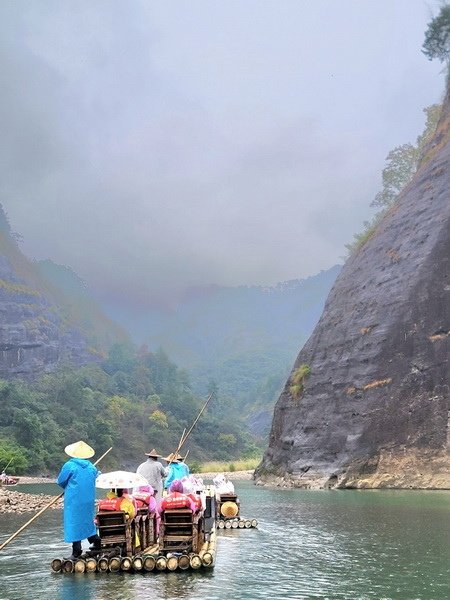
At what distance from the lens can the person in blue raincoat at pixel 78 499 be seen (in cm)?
1255

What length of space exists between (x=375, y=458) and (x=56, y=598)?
28.4m

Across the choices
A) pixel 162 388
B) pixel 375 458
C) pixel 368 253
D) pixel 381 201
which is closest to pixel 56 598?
pixel 375 458

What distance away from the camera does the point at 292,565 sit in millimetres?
12680

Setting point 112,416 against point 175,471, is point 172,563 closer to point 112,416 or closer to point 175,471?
point 175,471

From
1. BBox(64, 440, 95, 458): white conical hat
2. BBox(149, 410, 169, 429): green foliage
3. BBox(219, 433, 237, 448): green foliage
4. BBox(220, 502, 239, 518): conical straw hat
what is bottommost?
BBox(220, 502, 239, 518): conical straw hat

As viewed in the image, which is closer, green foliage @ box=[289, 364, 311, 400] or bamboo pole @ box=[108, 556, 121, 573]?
bamboo pole @ box=[108, 556, 121, 573]

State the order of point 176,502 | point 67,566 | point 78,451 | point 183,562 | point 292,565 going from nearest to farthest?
point 183,562 < point 67,566 < point 176,502 < point 292,565 < point 78,451

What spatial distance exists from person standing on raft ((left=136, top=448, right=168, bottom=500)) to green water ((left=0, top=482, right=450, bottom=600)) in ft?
6.14

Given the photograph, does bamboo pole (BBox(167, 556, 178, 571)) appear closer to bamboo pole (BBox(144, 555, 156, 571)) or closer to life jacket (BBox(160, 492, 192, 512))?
bamboo pole (BBox(144, 555, 156, 571))

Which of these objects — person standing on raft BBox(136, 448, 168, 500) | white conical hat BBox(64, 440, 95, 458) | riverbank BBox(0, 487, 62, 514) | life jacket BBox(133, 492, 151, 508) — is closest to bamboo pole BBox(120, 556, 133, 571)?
life jacket BBox(133, 492, 151, 508)

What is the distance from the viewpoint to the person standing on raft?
15.4 meters

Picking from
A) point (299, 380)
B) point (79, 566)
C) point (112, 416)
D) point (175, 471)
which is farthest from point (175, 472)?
point (112, 416)

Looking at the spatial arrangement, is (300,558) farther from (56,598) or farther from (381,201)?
(381,201)

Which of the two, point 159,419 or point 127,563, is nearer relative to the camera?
point 127,563
